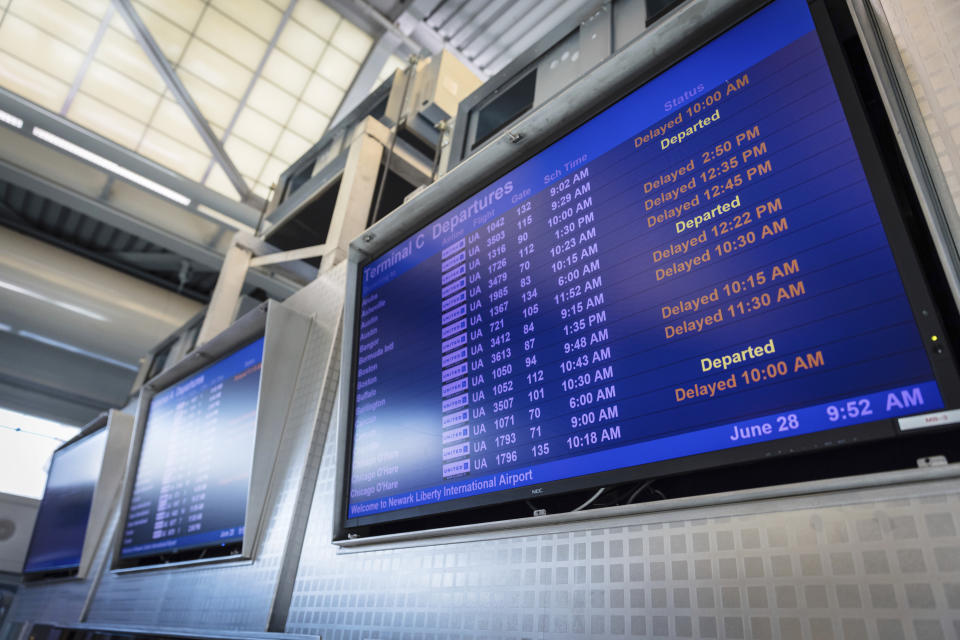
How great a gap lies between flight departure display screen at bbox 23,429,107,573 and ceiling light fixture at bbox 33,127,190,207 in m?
2.74

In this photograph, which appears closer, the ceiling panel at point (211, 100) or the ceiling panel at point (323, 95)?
the ceiling panel at point (211, 100)

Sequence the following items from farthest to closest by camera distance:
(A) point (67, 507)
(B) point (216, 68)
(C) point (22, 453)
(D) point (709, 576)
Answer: (C) point (22, 453) → (B) point (216, 68) → (A) point (67, 507) → (D) point (709, 576)

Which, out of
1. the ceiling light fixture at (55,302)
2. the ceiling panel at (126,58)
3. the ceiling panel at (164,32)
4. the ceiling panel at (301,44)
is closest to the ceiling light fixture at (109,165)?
the ceiling panel at (126,58)

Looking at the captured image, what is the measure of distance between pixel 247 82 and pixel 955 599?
7.95m

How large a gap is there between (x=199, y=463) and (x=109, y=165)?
179 inches

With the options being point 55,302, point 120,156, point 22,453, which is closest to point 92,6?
point 120,156

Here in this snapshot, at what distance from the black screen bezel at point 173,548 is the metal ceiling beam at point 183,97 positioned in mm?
3787

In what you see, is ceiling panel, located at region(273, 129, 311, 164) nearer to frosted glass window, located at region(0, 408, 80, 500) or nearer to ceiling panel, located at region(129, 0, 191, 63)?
ceiling panel, located at region(129, 0, 191, 63)

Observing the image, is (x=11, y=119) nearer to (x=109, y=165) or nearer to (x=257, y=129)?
(x=109, y=165)

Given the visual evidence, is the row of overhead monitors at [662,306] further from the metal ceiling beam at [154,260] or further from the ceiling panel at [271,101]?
the metal ceiling beam at [154,260]

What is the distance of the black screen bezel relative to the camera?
115 inches

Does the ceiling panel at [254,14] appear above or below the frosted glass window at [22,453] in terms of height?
above

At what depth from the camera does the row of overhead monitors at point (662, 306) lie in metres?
1.25

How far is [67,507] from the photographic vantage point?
5152mm
